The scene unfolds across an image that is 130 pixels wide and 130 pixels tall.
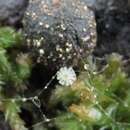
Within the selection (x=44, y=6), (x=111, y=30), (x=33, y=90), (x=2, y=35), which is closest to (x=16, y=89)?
(x=33, y=90)

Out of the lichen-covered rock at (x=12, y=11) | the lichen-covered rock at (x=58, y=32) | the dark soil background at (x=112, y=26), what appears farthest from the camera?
the dark soil background at (x=112, y=26)

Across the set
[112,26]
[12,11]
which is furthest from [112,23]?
[12,11]

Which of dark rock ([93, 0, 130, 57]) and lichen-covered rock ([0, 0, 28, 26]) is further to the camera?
dark rock ([93, 0, 130, 57])

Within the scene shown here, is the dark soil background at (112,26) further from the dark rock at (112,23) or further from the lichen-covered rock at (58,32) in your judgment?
the lichen-covered rock at (58,32)

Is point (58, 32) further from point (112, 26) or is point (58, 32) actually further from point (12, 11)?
point (112, 26)

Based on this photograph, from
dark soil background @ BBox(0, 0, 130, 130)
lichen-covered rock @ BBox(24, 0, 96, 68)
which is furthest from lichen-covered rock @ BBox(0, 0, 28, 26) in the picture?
dark soil background @ BBox(0, 0, 130, 130)

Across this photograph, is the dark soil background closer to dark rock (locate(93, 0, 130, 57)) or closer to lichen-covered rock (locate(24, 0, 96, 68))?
dark rock (locate(93, 0, 130, 57))

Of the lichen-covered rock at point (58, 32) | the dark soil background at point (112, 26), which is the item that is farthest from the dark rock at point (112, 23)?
the lichen-covered rock at point (58, 32)
